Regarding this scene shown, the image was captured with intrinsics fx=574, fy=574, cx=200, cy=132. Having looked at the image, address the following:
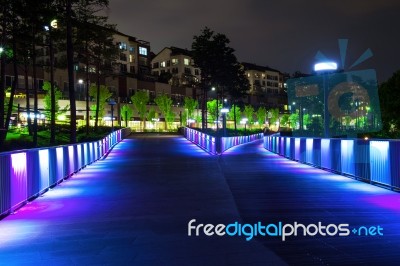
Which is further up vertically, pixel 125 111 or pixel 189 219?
pixel 125 111

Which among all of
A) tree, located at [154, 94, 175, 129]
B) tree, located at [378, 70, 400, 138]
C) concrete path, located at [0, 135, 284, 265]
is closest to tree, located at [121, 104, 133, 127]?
tree, located at [154, 94, 175, 129]

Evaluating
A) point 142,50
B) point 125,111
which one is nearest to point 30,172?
point 125,111

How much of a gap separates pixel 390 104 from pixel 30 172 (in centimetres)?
6532

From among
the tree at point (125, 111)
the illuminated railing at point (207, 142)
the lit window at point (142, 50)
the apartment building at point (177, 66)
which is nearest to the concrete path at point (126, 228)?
the illuminated railing at point (207, 142)

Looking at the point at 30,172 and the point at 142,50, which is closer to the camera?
the point at 30,172

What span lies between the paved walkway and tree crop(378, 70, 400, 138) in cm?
5365

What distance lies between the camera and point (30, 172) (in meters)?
13.0

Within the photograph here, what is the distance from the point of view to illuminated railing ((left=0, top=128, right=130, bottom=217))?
10.8 m

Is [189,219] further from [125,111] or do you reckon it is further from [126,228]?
[125,111]

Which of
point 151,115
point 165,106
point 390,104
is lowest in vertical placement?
point 151,115

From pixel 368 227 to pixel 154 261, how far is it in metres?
3.83

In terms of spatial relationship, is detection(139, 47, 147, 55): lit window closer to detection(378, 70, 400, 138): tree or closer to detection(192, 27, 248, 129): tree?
detection(192, 27, 248, 129): tree

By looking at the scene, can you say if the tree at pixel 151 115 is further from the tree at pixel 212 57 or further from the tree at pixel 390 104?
the tree at pixel 390 104

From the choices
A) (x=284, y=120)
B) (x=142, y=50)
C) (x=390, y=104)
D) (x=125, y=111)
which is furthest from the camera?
(x=284, y=120)
